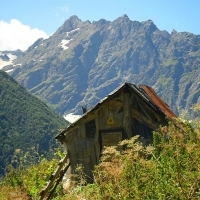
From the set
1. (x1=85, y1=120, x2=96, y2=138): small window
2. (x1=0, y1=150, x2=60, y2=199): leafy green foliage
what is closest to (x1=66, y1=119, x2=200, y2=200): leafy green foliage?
(x1=0, y1=150, x2=60, y2=199): leafy green foliage

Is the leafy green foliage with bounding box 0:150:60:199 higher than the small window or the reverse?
the reverse

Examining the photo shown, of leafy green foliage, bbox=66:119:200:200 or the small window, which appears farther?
the small window

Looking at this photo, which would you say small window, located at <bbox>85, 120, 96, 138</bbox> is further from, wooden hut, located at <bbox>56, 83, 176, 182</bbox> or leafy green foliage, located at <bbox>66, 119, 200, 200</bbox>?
leafy green foliage, located at <bbox>66, 119, 200, 200</bbox>

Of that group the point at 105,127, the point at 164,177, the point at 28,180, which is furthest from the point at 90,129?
the point at 164,177

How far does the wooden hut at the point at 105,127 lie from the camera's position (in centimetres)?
1753

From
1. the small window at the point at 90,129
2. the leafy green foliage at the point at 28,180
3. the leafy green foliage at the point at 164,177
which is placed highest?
the leafy green foliage at the point at 164,177

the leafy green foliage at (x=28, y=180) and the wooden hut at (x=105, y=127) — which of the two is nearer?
the leafy green foliage at (x=28, y=180)

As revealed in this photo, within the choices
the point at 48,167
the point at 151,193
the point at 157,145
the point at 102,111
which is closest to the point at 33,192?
the point at 48,167

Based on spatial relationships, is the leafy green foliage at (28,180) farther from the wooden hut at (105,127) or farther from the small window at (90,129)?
the small window at (90,129)

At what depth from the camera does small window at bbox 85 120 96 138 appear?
17891 millimetres

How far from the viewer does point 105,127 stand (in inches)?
706

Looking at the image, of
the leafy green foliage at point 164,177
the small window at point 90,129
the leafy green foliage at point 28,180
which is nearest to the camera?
the leafy green foliage at point 164,177

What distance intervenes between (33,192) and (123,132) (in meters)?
6.58

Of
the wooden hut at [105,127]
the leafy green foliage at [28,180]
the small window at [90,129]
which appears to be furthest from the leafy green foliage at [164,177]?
the small window at [90,129]
